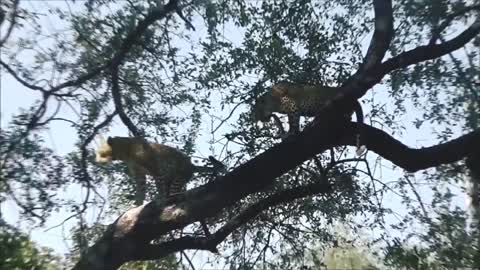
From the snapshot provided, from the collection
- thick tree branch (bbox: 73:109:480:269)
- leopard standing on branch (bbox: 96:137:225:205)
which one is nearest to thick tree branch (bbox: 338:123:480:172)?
thick tree branch (bbox: 73:109:480:269)

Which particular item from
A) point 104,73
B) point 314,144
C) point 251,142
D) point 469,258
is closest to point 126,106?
point 104,73

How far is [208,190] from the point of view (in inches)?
180

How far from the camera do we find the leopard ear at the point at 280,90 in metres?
5.23

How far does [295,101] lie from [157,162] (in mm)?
1374

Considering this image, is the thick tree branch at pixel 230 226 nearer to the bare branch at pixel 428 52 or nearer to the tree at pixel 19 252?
the tree at pixel 19 252

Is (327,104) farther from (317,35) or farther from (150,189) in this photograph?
(150,189)

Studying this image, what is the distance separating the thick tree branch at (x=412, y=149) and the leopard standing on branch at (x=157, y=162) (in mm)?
1299

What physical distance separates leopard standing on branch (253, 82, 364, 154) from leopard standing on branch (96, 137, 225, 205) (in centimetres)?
74

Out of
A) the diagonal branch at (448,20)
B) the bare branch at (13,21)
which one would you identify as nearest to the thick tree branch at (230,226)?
the diagonal branch at (448,20)

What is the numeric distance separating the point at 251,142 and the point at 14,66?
234 centimetres

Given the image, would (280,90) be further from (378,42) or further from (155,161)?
(155,161)

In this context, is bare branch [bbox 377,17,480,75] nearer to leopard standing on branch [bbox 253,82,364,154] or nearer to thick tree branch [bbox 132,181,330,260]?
leopard standing on branch [bbox 253,82,364,154]

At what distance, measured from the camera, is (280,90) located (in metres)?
5.25

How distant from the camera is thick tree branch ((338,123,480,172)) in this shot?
4520mm
